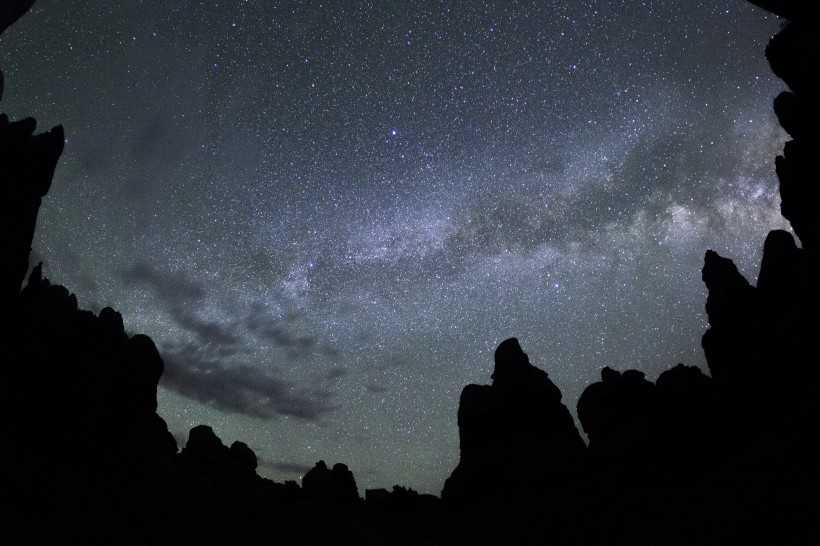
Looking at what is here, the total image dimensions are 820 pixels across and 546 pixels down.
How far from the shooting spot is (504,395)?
156ft

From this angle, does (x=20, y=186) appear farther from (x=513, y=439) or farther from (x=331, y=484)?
(x=513, y=439)

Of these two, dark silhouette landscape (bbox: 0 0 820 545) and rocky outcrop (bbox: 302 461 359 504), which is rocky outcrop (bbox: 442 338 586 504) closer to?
dark silhouette landscape (bbox: 0 0 820 545)

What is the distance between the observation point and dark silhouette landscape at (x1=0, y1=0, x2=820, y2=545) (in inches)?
1013

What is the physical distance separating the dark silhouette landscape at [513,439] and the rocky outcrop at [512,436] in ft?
0.66

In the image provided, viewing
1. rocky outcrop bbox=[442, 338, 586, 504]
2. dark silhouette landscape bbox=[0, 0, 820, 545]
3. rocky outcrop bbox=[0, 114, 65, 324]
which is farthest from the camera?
rocky outcrop bbox=[442, 338, 586, 504]

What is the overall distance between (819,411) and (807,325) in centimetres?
614

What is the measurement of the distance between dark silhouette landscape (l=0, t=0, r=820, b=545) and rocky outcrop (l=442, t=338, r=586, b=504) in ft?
0.66

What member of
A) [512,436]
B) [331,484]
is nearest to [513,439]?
[512,436]

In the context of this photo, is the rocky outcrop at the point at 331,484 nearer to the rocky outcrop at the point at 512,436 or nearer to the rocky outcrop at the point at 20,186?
the rocky outcrop at the point at 512,436

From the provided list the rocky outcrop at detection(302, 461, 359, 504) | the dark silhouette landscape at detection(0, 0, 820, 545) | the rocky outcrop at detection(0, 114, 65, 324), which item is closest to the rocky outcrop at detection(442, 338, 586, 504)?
the dark silhouette landscape at detection(0, 0, 820, 545)

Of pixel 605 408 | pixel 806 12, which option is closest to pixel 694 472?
pixel 605 408

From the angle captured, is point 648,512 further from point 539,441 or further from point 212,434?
point 212,434

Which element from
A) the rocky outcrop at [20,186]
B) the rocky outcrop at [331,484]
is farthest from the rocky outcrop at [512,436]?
the rocky outcrop at [20,186]

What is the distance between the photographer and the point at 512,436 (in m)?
45.2
